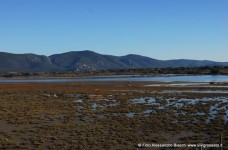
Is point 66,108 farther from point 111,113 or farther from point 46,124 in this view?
point 46,124

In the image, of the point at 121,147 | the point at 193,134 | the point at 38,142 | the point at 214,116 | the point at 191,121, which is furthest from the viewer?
the point at 214,116

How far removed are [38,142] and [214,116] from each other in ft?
52.3

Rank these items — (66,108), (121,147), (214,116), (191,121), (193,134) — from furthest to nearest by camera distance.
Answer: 1. (66,108)
2. (214,116)
3. (191,121)
4. (193,134)
5. (121,147)

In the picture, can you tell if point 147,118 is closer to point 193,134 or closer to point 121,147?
point 193,134

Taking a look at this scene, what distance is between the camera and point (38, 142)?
20.9m

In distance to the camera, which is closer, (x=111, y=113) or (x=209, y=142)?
(x=209, y=142)

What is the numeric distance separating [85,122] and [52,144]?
7.67 metres

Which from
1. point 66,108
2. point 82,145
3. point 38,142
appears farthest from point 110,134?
point 66,108

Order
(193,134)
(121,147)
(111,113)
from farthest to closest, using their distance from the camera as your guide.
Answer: (111,113) → (193,134) → (121,147)

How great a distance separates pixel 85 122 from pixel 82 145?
806 centimetres

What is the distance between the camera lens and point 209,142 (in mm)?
19938

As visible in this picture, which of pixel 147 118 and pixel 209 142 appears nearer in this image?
pixel 209 142

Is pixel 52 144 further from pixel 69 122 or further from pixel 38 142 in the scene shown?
pixel 69 122

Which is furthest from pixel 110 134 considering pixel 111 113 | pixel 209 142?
pixel 111 113
